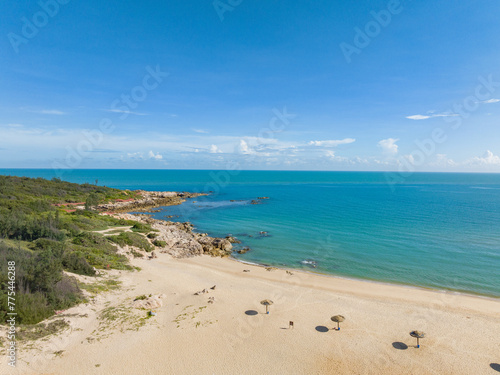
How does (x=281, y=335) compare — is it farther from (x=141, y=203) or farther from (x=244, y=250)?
(x=141, y=203)

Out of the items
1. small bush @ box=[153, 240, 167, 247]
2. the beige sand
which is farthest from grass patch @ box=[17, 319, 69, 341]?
small bush @ box=[153, 240, 167, 247]

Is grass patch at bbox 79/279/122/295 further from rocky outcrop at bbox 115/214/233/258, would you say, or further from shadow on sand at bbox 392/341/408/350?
shadow on sand at bbox 392/341/408/350

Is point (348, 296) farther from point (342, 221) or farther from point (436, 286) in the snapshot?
point (342, 221)

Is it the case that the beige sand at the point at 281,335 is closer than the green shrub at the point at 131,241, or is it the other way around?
the beige sand at the point at 281,335

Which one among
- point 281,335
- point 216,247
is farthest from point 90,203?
point 281,335

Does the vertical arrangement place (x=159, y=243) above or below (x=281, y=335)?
above

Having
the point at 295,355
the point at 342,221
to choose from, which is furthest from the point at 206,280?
the point at 342,221

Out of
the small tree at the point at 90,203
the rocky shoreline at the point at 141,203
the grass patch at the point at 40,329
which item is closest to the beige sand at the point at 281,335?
the grass patch at the point at 40,329

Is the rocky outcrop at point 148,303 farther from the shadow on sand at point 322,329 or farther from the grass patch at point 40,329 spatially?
the shadow on sand at point 322,329
